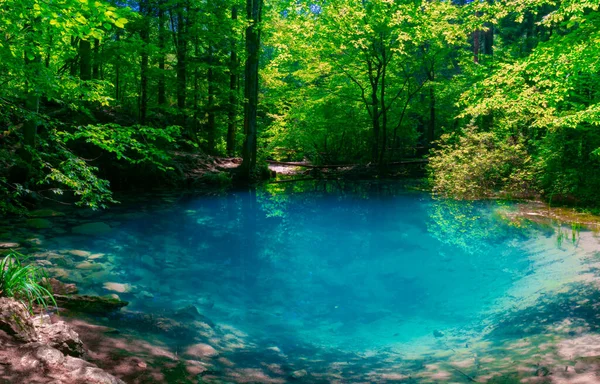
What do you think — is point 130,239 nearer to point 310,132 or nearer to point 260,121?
point 310,132

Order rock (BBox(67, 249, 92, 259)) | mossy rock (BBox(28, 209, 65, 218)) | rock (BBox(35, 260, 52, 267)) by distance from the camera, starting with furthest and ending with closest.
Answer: mossy rock (BBox(28, 209, 65, 218)), rock (BBox(67, 249, 92, 259)), rock (BBox(35, 260, 52, 267))

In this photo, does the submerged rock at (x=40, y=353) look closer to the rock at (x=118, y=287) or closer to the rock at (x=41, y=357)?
the rock at (x=41, y=357)

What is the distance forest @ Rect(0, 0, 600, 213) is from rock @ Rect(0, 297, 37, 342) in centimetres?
236

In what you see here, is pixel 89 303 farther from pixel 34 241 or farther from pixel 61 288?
pixel 34 241

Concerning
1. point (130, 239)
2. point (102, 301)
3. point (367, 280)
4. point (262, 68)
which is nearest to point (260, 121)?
point (262, 68)

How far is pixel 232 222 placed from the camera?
454 inches

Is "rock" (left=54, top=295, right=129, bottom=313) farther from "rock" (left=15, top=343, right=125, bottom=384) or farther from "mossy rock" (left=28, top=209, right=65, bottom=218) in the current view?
"mossy rock" (left=28, top=209, right=65, bottom=218)

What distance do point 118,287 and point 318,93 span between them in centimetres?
1642

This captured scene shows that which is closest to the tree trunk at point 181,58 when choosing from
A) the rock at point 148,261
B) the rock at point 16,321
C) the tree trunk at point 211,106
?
the tree trunk at point 211,106

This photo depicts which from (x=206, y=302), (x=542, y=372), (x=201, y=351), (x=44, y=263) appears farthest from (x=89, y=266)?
(x=542, y=372)

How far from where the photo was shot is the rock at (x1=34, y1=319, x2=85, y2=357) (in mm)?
3133

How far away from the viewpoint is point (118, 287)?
5988 millimetres

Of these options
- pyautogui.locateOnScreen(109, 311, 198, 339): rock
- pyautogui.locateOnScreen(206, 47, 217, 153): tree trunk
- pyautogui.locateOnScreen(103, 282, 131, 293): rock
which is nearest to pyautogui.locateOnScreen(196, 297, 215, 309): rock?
pyautogui.locateOnScreen(109, 311, 198, 339): rock

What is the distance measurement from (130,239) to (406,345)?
6364 mm
